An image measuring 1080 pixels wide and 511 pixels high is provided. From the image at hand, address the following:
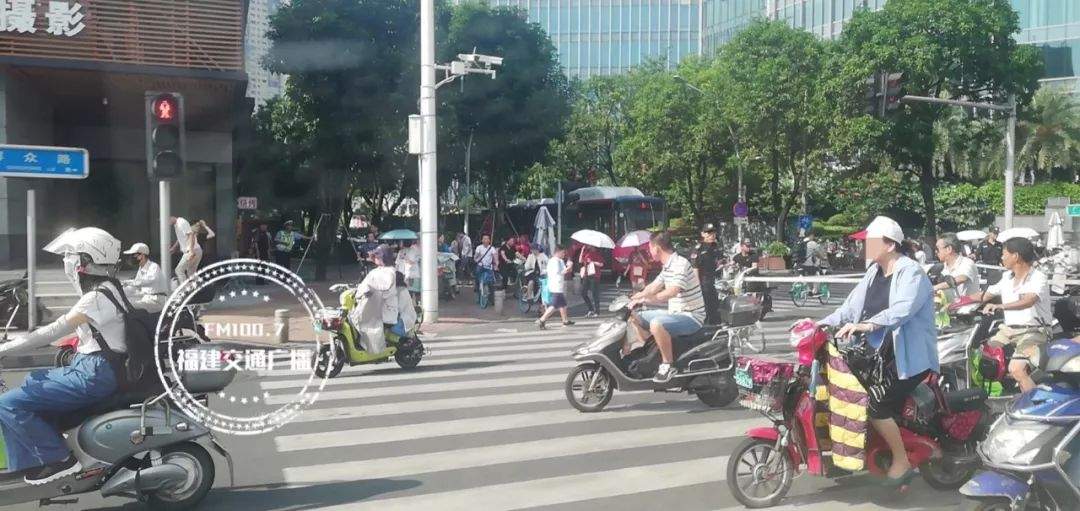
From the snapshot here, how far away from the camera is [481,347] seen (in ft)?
46.8

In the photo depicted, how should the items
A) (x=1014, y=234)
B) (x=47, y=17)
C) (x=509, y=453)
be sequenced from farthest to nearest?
(x=47, y=17) < (x=1014, y=234) < (x=509, y=453)

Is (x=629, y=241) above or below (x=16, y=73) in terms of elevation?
below

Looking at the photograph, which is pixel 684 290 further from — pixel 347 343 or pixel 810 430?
pixel 347 343

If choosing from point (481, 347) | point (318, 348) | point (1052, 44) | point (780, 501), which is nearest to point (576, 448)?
point (780, 501)

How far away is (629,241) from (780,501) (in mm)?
13055

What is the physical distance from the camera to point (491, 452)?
24.3 ft

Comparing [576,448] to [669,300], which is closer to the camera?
[576,448]

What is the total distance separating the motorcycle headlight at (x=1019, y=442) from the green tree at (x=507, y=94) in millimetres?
28584

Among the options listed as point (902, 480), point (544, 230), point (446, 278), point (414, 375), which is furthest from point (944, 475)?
point (544, 230)

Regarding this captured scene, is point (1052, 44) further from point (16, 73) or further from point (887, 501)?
point (887, 501)

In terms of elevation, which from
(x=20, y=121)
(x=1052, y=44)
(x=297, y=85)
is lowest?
(x=20, y=121)

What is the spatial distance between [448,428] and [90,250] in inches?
139

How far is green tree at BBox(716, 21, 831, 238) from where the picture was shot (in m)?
35.8

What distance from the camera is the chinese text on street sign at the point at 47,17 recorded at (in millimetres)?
18578
